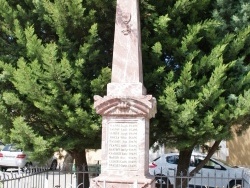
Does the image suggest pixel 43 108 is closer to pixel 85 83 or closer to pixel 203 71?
pixel 85 83

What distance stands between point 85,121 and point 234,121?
326 centimetres

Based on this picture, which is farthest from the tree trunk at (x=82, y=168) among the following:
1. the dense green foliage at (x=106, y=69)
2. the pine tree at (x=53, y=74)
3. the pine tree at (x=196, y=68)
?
the pine tree at (x=196, y=68)

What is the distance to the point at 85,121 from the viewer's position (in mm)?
8062

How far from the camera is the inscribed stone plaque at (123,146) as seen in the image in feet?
23.7

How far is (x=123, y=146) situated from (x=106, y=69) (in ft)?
5.72

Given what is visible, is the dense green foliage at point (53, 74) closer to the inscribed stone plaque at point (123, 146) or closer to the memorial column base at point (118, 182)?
the inscribed stone plaque at point (123, 146)

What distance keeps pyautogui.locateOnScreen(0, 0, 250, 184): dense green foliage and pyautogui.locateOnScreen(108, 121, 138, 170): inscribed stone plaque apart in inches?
33.4

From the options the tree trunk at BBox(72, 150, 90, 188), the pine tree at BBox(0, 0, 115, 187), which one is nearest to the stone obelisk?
the pine tree at BBox(0, 0, 115, 187)

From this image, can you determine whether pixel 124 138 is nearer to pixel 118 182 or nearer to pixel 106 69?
pixel 118 182

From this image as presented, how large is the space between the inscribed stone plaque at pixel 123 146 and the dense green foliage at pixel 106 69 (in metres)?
0.85

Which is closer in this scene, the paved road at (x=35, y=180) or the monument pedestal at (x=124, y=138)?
the monument pedestal at (x=124, y=138)

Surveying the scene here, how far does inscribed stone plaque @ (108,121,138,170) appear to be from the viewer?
723 cm

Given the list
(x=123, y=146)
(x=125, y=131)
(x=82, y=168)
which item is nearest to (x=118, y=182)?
(x=123, y=146)

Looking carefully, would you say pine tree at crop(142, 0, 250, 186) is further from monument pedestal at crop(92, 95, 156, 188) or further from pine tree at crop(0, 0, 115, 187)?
pine tree at crop(0, 0, 115, 187)
